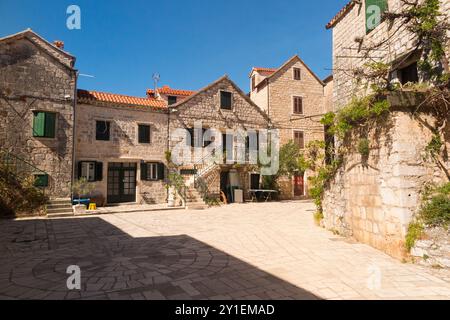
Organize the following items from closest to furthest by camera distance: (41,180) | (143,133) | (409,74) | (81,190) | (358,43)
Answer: (409,74) < (358,43) < (41,180) < (81,190) < (143,133)

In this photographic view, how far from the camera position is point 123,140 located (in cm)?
1472

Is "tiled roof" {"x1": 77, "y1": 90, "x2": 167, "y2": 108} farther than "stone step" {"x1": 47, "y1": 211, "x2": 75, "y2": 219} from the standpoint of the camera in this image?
Yes

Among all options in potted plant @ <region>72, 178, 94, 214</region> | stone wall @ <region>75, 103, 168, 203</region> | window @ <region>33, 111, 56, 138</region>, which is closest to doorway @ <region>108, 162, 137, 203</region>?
stone wall @ <region>75, 103, 168, 203</region>

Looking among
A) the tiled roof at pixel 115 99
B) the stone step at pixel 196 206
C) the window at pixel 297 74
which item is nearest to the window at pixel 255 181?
the stone step at pixel 196 206

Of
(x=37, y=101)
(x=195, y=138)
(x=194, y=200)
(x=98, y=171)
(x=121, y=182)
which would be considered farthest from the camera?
(x=195, y=138)

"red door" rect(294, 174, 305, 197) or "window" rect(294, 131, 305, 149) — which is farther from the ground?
"window" rect(294, 131, 305, 149)

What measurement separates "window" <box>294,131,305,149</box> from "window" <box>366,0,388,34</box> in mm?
11440

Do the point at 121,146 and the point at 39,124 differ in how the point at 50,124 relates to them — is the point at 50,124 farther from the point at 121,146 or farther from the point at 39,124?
the point at 121,146

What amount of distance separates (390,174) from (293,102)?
15.6 m

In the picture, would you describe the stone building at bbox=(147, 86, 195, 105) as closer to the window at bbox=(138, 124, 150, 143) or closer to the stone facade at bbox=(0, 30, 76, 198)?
the window at bbox=(138, 124, 150, 143)

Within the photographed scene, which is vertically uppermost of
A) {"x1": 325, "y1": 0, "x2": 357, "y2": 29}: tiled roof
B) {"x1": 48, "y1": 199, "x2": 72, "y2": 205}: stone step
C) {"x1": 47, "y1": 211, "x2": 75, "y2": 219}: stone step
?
{"x1": 325, "y1": 0, "x2": 357, "y2": 29}: tiled roof

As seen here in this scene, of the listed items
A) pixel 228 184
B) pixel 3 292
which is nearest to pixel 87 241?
pixel 3 292

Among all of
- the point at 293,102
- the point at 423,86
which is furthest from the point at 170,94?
the point at 423,86

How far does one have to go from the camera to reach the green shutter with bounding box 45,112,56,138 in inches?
482
